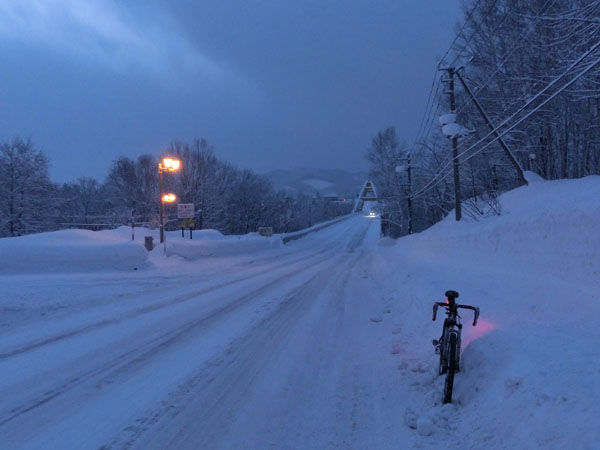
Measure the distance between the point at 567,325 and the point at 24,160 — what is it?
45469mm

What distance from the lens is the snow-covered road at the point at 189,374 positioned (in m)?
3.66

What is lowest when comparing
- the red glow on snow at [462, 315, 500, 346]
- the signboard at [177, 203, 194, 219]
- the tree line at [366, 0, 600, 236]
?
the red glow on snow at [462, 315, 500, 346]

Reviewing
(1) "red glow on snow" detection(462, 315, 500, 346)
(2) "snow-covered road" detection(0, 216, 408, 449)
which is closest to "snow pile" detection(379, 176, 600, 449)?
(1) "red glow on snow" detection(462, 315, 500, 346)

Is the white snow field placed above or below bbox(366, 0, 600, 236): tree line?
below

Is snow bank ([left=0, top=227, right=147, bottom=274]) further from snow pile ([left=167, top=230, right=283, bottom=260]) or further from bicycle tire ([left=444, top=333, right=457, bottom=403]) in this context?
bicycle tire ([left=444, top=333, right=457, bottom=403])

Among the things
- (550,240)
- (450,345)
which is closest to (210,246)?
(550,240)

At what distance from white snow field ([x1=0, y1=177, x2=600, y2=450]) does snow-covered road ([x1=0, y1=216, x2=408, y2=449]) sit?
0.02 meters

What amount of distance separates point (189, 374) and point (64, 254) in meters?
13.9

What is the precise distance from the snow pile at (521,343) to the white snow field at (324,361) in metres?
0.02

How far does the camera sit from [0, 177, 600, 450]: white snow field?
3490 millimetres

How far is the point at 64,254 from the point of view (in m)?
15.9

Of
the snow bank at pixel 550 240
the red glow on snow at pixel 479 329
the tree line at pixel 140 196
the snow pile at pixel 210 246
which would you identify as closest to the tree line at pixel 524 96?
the snow bank at pixel 550 240

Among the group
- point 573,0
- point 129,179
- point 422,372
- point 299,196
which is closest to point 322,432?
point 422,372

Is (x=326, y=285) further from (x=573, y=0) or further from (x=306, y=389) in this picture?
(x=573, y=0)
